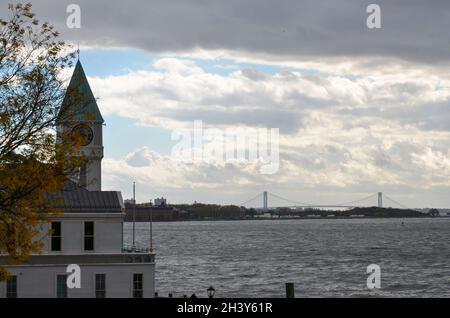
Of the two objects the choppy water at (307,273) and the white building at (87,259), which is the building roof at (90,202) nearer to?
the white building at (87,259)

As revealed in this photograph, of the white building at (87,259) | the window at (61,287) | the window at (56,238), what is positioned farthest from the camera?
the window at (56,238)

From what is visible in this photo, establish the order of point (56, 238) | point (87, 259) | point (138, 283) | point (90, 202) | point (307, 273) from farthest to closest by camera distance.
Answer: point (307, 273) → point (90, 202) → point (138, 283) → point (56, 238) → point (87, 259)

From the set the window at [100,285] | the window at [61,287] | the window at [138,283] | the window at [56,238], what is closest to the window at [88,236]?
the window at [56,238]

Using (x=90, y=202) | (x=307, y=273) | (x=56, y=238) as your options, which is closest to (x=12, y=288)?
(x=56, y=238)

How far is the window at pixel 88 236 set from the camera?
50938mm

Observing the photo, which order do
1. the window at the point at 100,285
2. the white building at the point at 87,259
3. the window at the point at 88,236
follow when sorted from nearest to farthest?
1. the white building at the point at 87,259
2. the window at the point at 100,285
3. the window at the point at 88,236

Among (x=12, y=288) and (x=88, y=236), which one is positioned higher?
(x=88, y=236)

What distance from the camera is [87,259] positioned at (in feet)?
166

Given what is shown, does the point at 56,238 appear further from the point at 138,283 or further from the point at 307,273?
the point at 307,273

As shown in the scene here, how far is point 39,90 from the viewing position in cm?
2756

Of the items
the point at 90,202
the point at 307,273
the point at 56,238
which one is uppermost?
the point at 90,202

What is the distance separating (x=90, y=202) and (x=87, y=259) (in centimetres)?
338

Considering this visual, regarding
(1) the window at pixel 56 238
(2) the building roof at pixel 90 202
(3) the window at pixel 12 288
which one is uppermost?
(2) the building roof at pixel 90 202
